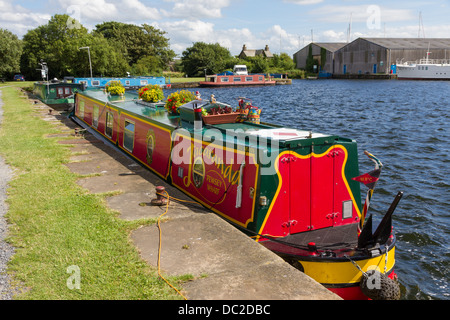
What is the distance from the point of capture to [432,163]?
54.9 ft

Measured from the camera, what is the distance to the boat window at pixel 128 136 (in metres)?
12.6

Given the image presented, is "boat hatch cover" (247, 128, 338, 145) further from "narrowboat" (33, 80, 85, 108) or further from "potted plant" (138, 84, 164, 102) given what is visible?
"narrowboat" (33, 80, 85, 108)

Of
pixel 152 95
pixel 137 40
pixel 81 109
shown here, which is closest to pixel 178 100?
pixel 152 95

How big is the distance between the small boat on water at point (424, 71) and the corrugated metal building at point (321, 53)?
68.0ft

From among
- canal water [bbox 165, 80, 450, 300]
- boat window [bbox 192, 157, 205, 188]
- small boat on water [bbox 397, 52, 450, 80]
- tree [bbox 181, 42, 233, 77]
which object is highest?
tree [bbox 181, 42, 233, 77]

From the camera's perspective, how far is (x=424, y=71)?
285 ft

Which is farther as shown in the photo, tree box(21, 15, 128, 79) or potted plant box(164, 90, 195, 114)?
tree box(21, 15, 128, 79)

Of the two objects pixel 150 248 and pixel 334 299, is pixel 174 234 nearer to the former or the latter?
pixel 150 248

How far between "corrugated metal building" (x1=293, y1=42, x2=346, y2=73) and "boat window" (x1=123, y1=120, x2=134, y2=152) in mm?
98981

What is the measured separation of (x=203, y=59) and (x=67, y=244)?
311 feet

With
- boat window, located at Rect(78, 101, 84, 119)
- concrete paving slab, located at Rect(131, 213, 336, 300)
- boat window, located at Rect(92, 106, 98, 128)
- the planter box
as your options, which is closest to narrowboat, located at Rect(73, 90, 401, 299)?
the planter box

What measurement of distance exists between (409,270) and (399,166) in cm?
871

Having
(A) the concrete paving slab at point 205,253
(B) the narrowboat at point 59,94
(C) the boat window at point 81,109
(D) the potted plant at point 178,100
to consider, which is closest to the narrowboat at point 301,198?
(A) the concrete paving slab at point 205,253

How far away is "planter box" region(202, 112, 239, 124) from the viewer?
9406 millimetres
